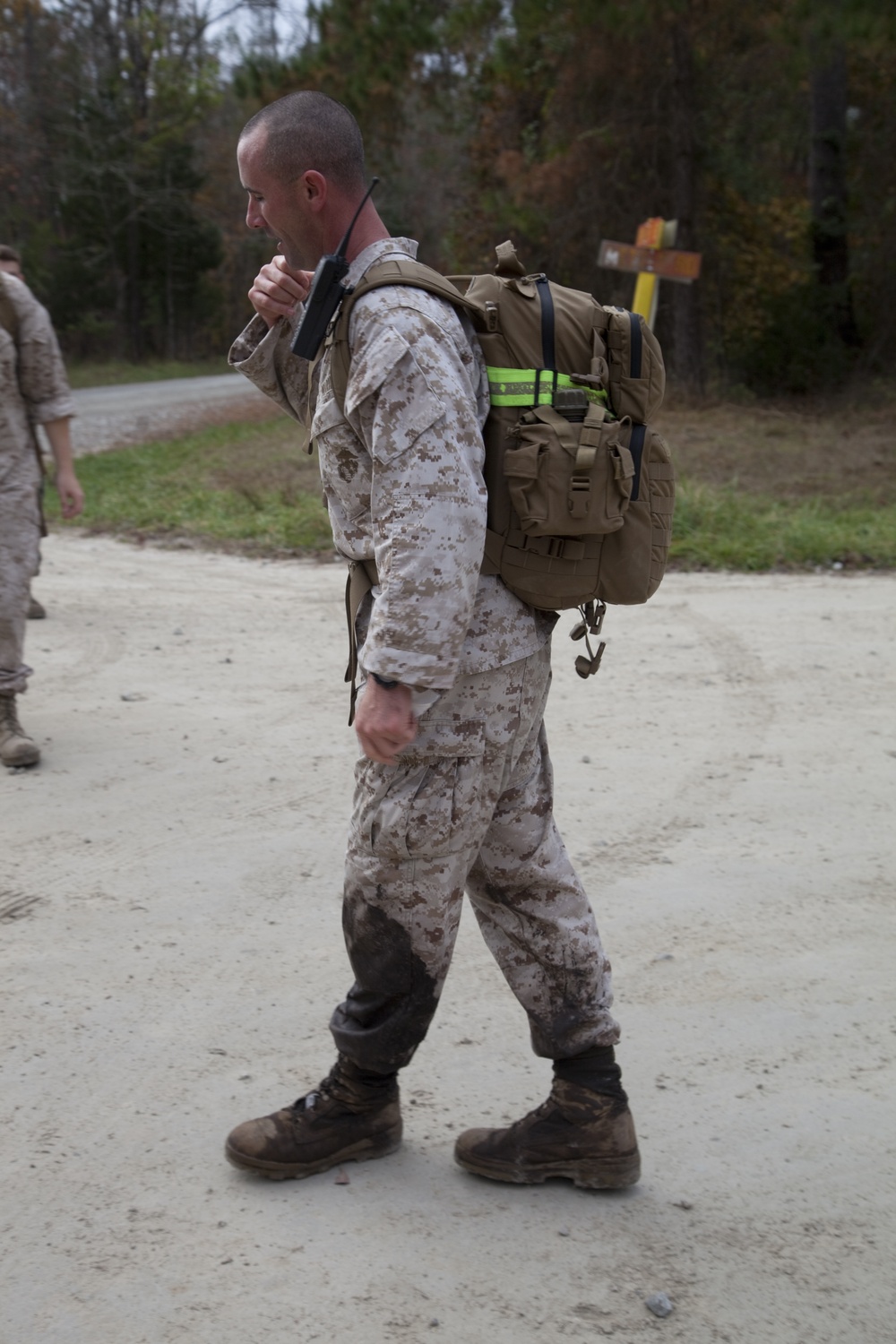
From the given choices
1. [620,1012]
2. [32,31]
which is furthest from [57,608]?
[32,31]

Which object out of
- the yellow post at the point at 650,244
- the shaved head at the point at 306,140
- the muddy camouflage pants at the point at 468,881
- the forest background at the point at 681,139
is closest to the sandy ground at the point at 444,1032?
the muddy camouflage pants at the point at 468,881

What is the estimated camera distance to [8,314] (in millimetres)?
5039

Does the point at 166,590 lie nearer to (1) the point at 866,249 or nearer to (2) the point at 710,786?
(2) the point at 710,786

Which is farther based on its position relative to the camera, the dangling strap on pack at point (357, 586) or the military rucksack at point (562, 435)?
the dangling strap on pack at point (357, 586)

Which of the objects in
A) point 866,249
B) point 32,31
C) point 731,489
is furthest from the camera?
point 32,31

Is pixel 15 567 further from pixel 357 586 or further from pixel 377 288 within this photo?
pixel 377 288

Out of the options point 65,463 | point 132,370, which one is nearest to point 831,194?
point 65,463

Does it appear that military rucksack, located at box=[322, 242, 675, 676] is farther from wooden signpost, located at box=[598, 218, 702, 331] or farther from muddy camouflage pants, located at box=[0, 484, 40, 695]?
wooden signpost, located at box=[598, 218, 702, 331]

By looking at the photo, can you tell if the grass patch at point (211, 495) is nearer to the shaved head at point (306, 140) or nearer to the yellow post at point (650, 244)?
the yellow post at point (650, 244)

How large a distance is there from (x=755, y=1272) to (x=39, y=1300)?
1.22 metres

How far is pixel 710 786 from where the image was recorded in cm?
485

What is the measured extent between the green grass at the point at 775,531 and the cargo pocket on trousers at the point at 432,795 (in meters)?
6.35

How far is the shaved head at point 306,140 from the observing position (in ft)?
7.66

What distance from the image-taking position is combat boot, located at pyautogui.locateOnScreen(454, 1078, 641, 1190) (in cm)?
Answer: 263
